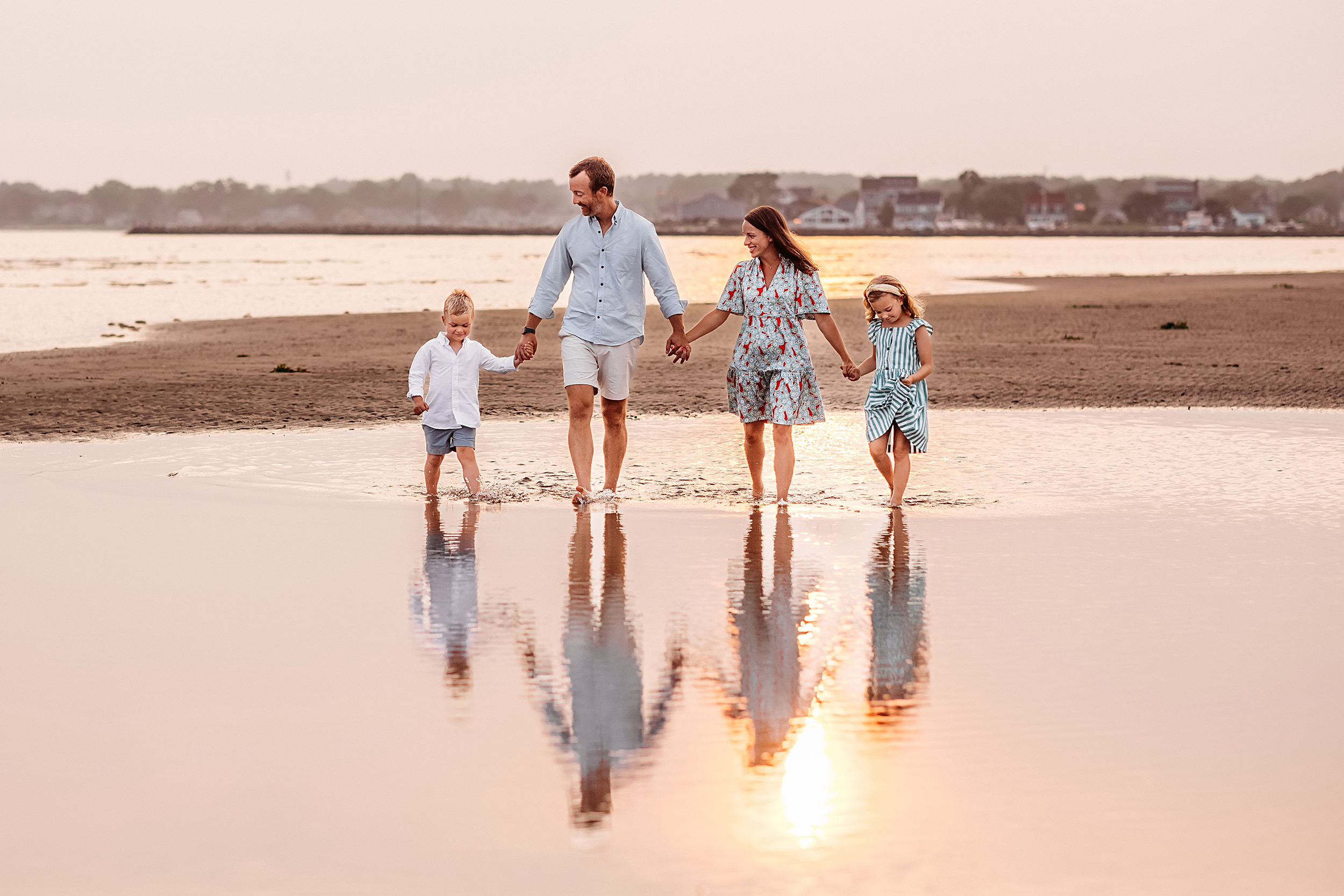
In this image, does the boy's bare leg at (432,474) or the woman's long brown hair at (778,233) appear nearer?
the woman's long brown hair at (778,233)

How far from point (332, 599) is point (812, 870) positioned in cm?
353

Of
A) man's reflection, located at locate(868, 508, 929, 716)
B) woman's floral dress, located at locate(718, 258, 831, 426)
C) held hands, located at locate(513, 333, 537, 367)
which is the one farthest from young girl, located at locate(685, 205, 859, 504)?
man's reflection, located at locate(868, 508, 929, 716)

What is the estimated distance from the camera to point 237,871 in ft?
12.4

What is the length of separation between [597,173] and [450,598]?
3.35m

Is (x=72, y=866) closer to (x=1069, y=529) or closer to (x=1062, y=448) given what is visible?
(x=1069, y=529)

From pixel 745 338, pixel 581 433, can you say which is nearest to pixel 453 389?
pixel 581 433

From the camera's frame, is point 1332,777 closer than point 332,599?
Yes

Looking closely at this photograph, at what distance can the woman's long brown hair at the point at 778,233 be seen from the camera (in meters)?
9.47

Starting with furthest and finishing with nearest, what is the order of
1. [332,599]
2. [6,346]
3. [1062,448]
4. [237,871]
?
1. [6,346]
2. [1062,448]
3. [332,599]
4. [237,871]

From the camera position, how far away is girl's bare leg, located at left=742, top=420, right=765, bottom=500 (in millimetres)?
9672

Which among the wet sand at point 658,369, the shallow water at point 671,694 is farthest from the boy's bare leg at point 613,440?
the wet sand at point 658,369

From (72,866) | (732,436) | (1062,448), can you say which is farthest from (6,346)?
(72,866)

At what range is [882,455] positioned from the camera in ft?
31.1

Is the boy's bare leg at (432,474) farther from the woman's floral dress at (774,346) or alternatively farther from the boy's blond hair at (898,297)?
the boy's blond hair at (898,297)
